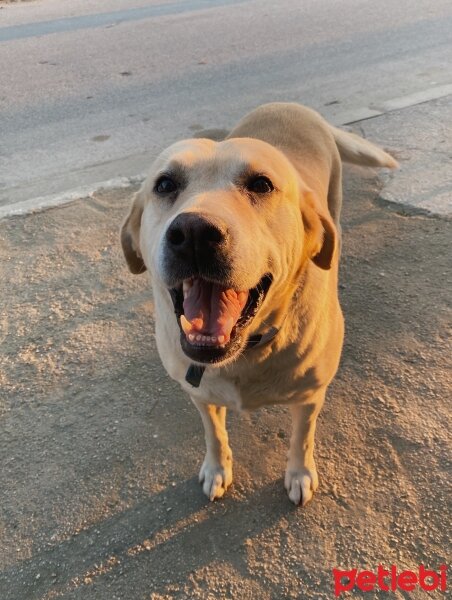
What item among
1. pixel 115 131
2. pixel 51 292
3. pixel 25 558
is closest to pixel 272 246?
pixel 25 558

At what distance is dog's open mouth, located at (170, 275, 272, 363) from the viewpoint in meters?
1.55

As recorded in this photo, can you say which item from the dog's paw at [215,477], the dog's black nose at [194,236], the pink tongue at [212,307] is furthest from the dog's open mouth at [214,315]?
the dog's paw at [215,477]

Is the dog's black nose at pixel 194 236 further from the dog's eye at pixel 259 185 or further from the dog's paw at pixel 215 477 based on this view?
Result: the dog's paw at pixel 215 477

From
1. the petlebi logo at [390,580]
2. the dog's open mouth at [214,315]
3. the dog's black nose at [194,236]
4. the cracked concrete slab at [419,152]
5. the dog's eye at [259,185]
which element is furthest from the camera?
the cracked concrete slab at [419,152]

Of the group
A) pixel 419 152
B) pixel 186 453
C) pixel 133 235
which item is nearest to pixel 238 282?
pixel 133 235

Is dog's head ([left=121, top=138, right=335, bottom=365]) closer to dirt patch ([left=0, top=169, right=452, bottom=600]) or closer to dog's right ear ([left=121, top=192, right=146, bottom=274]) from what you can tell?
dog's right ear ([left=121, top=192, right=146, bottom=274])

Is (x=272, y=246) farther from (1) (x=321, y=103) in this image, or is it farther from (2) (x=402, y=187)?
(1) (x=321, y=103)

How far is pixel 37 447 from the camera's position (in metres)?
2.37

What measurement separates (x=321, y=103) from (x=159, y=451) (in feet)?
14.3

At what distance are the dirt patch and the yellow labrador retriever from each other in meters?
0.17

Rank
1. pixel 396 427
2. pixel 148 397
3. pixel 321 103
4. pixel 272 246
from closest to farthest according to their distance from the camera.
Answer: pixel 272 246
pixel 396 427
pixel 148 397
pixel 321 103

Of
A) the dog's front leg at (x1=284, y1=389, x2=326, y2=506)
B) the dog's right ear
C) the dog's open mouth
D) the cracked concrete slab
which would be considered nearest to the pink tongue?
the dog's open mouth

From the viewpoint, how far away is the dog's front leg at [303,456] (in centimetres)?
206

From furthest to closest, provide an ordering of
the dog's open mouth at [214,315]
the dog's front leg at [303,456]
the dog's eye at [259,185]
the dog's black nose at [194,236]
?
the dog's front leg at [303,456], the dog's eye at [259,185], the dog's open mouth at [214,315], the dog's black nose at [194,236]
